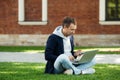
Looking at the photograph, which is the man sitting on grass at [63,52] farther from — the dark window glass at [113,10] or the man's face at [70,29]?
the dark window glass at [113,10]

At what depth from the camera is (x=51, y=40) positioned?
419 inches

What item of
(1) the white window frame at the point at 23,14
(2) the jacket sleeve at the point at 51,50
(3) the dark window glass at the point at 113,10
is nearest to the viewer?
(2) the jacket sleeve at the point at 51,50

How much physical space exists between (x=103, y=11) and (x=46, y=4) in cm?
285

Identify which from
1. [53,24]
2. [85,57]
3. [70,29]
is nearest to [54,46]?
[70,29]

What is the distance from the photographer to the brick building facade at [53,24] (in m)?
26.0

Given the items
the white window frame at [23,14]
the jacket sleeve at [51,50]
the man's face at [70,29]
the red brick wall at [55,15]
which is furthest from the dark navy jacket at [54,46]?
the white window frame at [23,14]

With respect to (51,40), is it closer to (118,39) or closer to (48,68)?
(48,68)

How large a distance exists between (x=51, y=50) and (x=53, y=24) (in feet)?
51.8

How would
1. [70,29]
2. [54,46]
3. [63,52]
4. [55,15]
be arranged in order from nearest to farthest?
[70,29]
[54,46]
[63,52]
[55,15]

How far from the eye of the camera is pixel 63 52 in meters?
10.8

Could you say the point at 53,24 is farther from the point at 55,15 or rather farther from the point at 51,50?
the point at 51,50

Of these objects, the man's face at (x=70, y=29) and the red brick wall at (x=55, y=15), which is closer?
the man's face at (x=70, y=29)

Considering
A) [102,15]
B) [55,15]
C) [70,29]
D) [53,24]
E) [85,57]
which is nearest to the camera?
[70,29]

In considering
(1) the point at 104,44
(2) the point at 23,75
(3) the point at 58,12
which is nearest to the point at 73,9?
(3) the point at 58,12
